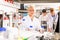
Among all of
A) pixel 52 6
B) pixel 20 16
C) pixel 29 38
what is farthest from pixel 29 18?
pixel 29 38

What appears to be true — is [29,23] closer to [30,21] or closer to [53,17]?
[30,21]

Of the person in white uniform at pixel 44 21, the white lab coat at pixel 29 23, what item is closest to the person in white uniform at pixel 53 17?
the person in white uniform at pixel 44 21

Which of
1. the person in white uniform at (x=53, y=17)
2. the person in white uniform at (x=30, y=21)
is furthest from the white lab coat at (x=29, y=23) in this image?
the person in white uniform at (x=53, y=17)

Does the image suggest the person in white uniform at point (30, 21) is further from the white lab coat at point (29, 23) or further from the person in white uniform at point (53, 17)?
the person in white uniform at point (53, 17)

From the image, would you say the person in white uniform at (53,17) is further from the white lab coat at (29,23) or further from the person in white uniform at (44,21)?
the white lab coat at (29,23)

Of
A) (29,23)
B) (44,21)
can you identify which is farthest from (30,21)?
(44,21)

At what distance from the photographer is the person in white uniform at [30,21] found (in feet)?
4.57

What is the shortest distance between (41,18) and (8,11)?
390mm

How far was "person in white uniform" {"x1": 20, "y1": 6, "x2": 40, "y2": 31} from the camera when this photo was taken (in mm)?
1394

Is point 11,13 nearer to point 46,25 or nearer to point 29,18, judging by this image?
point 29,18

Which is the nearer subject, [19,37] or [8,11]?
[19,37]

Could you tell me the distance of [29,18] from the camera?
4.66 ft

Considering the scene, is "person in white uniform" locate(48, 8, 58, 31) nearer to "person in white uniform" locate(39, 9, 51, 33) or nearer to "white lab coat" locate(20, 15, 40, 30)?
"person in white uniform" locate(39, 9, 51, 33)

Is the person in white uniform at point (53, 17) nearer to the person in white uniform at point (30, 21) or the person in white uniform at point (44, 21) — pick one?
the person in white uniform at point (44, 21)
